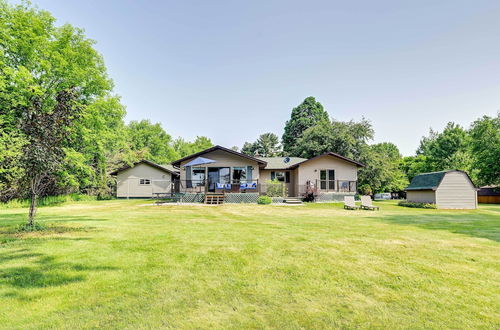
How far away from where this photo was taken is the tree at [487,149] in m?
30.6

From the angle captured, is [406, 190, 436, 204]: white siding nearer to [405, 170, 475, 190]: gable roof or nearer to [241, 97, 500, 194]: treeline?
[405, 170, 475, 190]: gable roof

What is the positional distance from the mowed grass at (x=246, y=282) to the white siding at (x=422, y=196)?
42.2 feet

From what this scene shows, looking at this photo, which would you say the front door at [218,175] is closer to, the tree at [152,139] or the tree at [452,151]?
the tree at [152,139]

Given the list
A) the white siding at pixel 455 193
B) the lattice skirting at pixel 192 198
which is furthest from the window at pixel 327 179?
the lattice skirting at pixel 192 198

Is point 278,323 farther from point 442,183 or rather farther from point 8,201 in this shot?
point 8,201

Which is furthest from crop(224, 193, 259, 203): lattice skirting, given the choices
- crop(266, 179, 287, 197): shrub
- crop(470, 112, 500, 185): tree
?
crop(470, 112, 500, 185): tree

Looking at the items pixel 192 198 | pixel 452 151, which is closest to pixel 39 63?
pixel 192 198

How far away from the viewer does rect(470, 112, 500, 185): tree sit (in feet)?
100

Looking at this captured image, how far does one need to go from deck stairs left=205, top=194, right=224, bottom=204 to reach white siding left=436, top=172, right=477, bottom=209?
51.2 ft

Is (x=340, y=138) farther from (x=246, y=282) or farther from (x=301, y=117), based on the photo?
(x=246, y=282)

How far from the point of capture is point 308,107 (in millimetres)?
53062

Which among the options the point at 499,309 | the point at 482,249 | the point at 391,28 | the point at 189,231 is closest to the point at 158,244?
the point at 189,231

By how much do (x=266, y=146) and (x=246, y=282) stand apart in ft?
179

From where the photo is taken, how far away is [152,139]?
160ft
